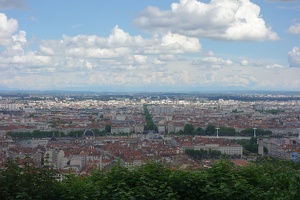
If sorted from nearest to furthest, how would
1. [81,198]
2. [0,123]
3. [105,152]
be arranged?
[81,198], [105,152], [0,123]

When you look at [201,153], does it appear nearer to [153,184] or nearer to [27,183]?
[153,184]

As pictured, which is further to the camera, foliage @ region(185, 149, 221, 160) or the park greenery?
foliage @ region(185, 149, 221, 160)

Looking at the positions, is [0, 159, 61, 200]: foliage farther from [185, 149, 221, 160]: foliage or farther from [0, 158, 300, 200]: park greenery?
[185, 149, 221, 160]: foliage

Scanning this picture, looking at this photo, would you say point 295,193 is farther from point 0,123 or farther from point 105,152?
point 0,123

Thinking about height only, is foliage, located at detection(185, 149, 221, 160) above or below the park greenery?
below

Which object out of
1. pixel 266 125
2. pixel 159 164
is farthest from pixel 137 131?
pixel 159 164

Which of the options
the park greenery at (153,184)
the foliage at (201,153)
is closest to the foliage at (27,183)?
the park greenery at (153,184)

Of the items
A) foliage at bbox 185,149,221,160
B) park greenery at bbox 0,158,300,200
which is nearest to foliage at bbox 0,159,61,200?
park greenery at bbox 0,158,300,200

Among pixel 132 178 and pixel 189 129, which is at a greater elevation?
pixel 132 178

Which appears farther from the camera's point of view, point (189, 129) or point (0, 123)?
point (0, 123)
